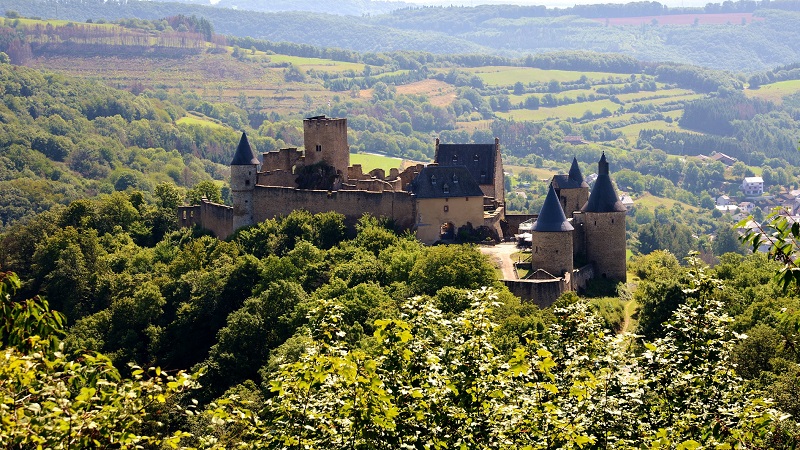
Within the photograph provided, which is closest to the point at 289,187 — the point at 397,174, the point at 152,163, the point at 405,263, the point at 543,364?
the point at 397,174

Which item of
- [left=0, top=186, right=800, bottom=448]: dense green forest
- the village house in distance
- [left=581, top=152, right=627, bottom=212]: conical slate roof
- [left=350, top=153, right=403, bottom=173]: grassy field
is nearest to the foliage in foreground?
[left=0, top=186, right=800, bottom=448]: dense green forest

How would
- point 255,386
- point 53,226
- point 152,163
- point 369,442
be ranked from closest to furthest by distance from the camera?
point 369,442 < point 255,386 < point 53,226 < point 152,163

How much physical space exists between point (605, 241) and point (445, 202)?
7.01 meters

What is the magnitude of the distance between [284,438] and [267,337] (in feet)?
94.2

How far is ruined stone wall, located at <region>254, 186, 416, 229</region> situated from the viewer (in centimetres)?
5438

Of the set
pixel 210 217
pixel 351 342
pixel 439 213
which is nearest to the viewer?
pixel 351 342

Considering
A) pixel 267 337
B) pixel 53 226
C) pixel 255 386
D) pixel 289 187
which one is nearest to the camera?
pixel 255 386

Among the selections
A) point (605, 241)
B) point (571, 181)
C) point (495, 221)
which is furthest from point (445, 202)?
point (605, 241)

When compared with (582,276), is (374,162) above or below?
below

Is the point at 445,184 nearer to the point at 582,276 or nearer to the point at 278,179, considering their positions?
the point at 582,276

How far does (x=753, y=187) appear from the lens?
192 metres

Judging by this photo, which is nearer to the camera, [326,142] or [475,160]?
[326,142]

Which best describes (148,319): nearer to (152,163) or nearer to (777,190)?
(152,163)

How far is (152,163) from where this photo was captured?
505 feet
